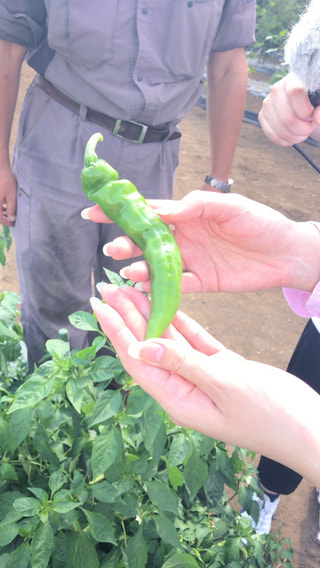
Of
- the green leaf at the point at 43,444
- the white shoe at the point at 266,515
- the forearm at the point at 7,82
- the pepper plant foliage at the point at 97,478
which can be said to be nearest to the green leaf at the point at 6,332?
the pepper plant foliage at the point at 97,478

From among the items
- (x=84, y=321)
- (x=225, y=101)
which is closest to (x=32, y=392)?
(x=84, y=321)

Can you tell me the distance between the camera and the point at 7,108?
251 cm

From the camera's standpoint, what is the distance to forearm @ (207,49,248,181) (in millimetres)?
2826

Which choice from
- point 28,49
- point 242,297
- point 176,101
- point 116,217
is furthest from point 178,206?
point 242,297

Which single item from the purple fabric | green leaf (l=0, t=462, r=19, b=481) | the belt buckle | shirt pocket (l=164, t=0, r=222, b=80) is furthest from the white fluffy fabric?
green leaf (l=0, t=462, r=19, b=481)

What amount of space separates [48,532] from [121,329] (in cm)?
60

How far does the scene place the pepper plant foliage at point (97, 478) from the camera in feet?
4.58

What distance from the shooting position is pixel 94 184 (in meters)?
1.88

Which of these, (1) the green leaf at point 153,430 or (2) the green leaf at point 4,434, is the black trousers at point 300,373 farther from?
(2) the green leaf at point 4,434

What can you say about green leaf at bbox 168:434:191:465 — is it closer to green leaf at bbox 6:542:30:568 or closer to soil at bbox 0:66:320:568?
green leaf at bbox 6:542:30:568

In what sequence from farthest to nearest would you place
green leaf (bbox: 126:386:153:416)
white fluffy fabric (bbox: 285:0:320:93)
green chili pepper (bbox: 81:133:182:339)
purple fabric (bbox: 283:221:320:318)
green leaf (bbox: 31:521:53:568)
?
purple fabric (bbox: 283:221:320:318) → green chili pepper (bbox: 81:133:182:339) → white fluffy fabric (bbox: 285:0:320:93) → green leaf (bbox: 126:386:153:416) → green leaf (bbox: 31:521:53:568)

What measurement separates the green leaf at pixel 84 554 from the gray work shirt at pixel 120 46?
1895 mm

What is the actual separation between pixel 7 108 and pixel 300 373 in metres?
2.11

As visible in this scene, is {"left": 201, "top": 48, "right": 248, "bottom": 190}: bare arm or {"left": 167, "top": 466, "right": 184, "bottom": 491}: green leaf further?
{"left": 201, "top": 48, "right": 248, "bottom": 190}: bare arm
